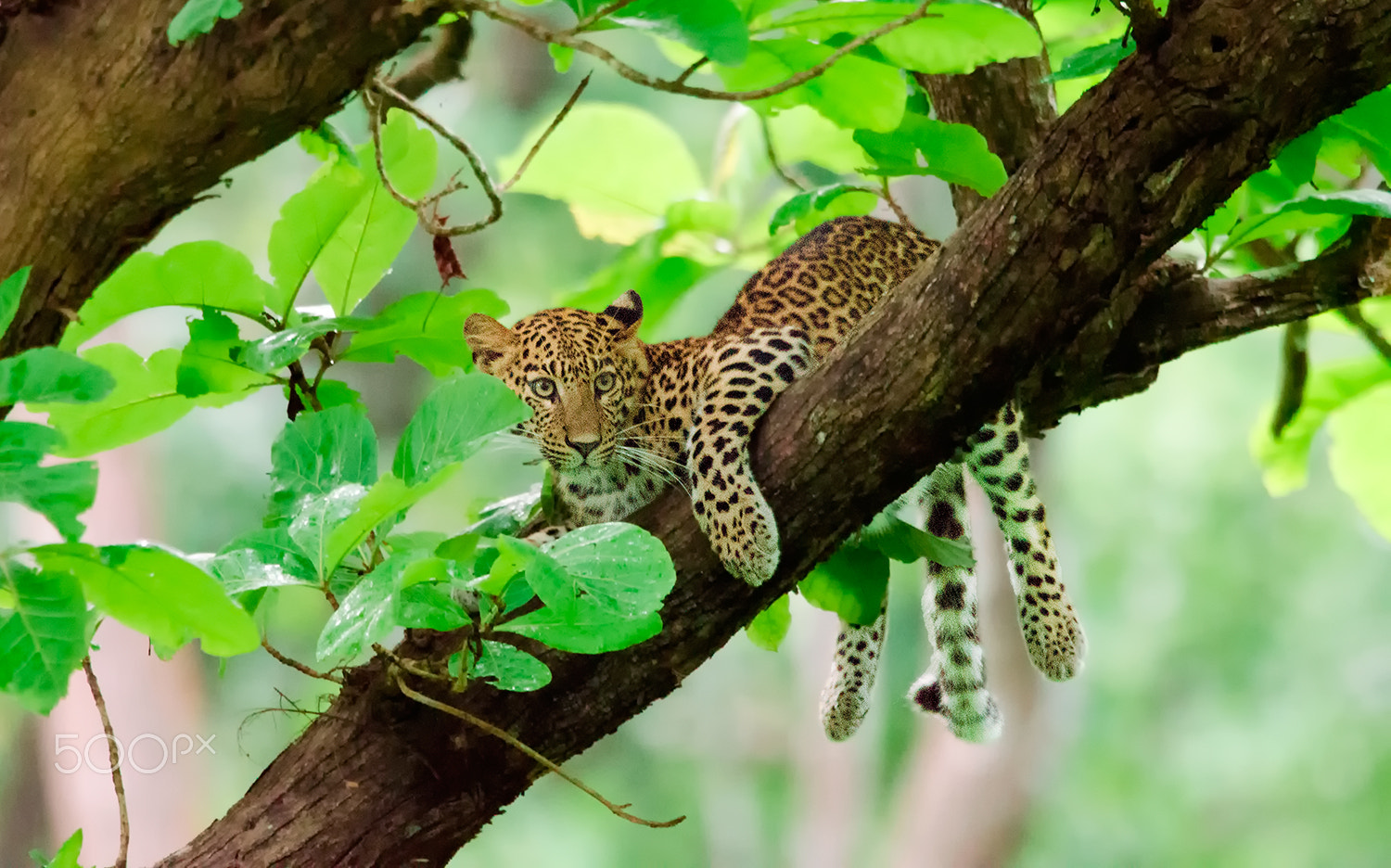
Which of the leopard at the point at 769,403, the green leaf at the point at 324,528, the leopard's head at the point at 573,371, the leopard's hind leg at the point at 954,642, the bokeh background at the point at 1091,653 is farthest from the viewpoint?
the bokeh background at the point at 1091,653

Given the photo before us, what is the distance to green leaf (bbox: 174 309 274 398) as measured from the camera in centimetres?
167

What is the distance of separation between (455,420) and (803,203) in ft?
2.68

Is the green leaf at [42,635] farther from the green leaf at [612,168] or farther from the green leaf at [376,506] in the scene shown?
the green leaf at [612,168]

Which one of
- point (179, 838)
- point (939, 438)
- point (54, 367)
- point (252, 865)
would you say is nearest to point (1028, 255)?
point (939, 438)

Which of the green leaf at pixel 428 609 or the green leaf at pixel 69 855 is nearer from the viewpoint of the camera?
the green leaf at pixel 428 609

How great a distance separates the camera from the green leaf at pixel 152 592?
1.08 m

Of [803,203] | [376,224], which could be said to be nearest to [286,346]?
[376,224]

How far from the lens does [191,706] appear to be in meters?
7.41

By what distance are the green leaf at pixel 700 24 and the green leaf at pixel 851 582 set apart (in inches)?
37.2

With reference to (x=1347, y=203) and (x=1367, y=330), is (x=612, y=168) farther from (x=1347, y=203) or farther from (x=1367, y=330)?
(x=1367, y=330)

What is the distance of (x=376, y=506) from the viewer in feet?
3.94

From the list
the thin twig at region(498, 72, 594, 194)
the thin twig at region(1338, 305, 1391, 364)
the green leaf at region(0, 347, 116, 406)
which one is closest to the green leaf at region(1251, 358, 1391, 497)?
the thin twig at region(1338, 305, 1391, 364)

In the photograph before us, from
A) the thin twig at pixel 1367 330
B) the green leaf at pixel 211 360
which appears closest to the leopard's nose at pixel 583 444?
the green leaf at pixel 211 360

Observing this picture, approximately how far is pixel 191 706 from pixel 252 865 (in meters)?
6.19
